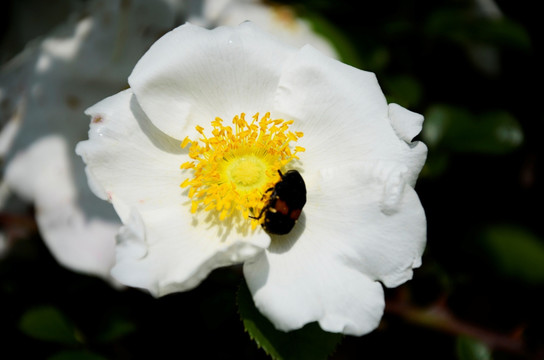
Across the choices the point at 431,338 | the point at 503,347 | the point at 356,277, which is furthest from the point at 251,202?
the point at 431,338

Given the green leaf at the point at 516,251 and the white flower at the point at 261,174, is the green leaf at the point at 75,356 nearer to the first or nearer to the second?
the white flower at the point at 261,174

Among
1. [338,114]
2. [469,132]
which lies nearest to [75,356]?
[338,114]

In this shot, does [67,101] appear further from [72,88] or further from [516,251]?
[516,251]

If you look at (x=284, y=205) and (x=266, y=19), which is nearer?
(x=284, y=205)

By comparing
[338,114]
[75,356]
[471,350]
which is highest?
[338,114]

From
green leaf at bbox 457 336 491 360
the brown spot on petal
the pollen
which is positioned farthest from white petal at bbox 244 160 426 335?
the brown spot on petal

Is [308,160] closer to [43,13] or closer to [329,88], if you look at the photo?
[329,88]

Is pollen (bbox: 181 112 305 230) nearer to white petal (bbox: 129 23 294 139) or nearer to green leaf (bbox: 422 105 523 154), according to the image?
white petal (bbox: 129 23 294 139)

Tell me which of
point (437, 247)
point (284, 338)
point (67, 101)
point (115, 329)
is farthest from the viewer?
point (437, 247)
